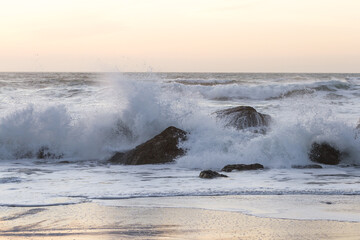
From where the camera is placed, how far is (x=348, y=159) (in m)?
8.66

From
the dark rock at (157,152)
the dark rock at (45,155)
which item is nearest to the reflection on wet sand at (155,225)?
the dark rock at (157,152)

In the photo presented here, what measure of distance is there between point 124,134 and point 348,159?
4.38 meters

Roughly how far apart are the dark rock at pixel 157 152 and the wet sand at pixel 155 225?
358 centimetres

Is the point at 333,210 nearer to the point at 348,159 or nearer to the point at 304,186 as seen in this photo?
the point at 304,186

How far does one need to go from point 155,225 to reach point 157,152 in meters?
4.38

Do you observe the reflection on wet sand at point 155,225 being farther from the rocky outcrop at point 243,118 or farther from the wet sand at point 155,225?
the rocky outcrop at point 243,118

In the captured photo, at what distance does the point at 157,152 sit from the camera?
28.0 feet

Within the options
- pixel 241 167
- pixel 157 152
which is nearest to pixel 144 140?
pixel 157 152

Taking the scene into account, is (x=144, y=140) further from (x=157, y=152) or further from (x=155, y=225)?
(x=155, y=225)

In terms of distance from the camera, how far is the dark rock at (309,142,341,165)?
8.45 meters

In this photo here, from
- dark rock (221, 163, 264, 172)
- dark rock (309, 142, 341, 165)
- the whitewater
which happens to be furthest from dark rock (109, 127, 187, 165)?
dark rock (309, 142, 341, 165)

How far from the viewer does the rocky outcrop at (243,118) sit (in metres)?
9.77

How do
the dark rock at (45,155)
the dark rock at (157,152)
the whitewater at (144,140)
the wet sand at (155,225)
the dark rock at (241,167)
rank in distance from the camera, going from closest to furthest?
the wet sand at (155,225) → the whitewater at (144,140) → the dark rock at (241,167) → the dark rock at (157,152) → the dark rock at (45,155)

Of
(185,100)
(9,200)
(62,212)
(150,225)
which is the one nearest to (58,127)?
(185,100)
